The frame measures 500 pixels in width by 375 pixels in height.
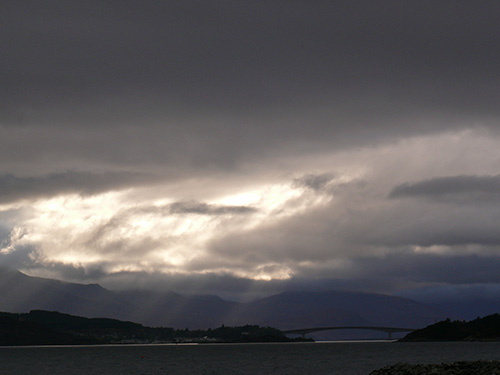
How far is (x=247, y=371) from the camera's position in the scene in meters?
169

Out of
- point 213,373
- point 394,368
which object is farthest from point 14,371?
point 394,368

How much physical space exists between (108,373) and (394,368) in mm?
80928

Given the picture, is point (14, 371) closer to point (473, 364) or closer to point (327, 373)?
point (327, 373)

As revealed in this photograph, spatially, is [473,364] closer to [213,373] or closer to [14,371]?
[213,373]

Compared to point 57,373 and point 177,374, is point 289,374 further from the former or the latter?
point 57,373

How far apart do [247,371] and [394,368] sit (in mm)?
57680

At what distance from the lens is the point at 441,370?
349 ft

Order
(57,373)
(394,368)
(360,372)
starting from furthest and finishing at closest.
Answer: (57,373)
(360,372)
(394,368)

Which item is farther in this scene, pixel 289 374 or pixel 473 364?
pixel 289 374

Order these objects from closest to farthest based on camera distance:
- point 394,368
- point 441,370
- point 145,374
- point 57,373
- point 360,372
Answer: point 441,370 → point 394,368 → point 360,372 → point 145,374 → point 57,373

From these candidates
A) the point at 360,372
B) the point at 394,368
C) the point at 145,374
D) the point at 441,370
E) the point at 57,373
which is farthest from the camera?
the point at 57,373

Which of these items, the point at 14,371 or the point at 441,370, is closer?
the point at 441,370

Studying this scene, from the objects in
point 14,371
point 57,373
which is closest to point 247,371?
point 57,373

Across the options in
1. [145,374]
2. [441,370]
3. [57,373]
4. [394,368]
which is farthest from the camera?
[57,373]
